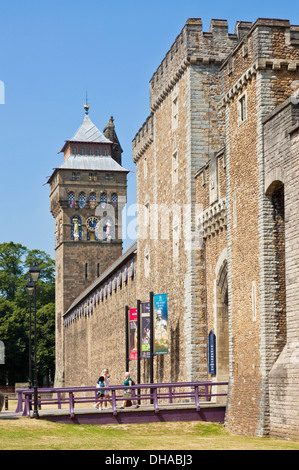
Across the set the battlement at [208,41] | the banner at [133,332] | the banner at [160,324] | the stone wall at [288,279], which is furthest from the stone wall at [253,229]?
the banner at [133,332]

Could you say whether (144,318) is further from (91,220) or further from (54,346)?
(54,346)

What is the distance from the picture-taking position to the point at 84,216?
84.6 m

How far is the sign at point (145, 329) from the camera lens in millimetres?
34719

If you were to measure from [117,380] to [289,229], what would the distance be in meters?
33.0

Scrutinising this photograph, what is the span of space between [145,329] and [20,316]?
58.5 meters

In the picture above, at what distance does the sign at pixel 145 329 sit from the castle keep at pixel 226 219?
102 centimetres

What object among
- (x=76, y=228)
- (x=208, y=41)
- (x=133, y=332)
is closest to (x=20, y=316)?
(x=76, y=228)

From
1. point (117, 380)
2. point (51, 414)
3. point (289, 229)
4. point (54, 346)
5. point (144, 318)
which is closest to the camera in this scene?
point (289, 229)

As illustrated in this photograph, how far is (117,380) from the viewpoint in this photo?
52.0 metres

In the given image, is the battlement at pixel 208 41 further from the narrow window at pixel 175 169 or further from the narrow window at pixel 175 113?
the narrow window at pixel 175 169

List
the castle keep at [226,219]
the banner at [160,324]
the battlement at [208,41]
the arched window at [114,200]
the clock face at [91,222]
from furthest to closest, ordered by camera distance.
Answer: the arched window at [114,200]
the clock face at [91,222]
the banner at [160,324]
the battlement at [208,41]
the castle keep at [226,219]

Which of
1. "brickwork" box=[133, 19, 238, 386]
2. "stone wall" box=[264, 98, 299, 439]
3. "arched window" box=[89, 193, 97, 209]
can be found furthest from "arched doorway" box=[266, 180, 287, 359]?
"arched window" box=[89, 193, 97, 209]
